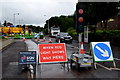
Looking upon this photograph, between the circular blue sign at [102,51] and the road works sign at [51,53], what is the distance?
5.34ft

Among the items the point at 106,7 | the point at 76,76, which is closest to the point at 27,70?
the point at 76,76

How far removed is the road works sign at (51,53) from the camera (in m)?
8.01

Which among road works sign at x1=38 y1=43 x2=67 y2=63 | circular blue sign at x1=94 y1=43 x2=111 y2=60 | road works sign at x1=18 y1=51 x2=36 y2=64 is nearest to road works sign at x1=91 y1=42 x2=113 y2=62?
circular blue sign at x1=94 y1=43 x2=111 y2=60

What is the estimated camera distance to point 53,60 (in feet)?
26.6

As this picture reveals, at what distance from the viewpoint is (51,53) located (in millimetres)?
8188

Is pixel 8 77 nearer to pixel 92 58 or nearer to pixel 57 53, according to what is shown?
pixel 57 53

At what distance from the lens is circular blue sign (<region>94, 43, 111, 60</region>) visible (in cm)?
868

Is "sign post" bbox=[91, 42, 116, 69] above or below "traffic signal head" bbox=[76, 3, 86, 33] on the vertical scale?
below

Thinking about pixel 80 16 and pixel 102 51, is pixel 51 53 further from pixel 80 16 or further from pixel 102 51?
pixel 80 16

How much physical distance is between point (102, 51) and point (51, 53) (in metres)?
2.51

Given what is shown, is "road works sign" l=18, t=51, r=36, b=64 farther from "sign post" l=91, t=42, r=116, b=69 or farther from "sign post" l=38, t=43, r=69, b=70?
"sign post" l=91, t=42, r=116, b=69

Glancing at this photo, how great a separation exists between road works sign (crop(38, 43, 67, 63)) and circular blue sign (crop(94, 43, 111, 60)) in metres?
1.63

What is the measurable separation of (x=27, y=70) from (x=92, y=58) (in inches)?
117

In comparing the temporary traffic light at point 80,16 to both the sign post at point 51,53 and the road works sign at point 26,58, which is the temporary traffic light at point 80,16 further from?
the road works sign at point 26,58
